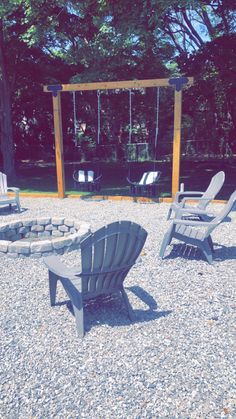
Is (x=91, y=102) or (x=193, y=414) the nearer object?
(x=193, y=414)

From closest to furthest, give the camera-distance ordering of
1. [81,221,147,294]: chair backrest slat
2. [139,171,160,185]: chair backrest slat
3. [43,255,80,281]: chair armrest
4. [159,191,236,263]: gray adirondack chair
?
[81,221,147,294]: chair backrest slat, [43,255,80,281]: chair armrest, [159,191,236,263]: gray adirondack chair, [139,171,160,185]: chair backrest slat

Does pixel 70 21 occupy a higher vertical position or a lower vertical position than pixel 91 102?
higher

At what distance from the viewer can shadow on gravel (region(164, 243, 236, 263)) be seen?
434 centimetres

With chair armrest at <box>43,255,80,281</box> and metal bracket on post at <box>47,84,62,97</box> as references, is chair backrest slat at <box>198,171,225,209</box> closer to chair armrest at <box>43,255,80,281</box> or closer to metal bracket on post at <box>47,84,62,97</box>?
chair armrest at <box>43,255,80,281</box>

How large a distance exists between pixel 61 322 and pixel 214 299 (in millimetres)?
1436

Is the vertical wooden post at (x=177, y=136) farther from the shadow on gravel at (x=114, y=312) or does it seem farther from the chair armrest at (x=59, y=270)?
the chair armrest at (x=59, y=270)

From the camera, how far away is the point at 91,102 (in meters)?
15.0

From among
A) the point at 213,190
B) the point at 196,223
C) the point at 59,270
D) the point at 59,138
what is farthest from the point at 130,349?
the point at 59,138

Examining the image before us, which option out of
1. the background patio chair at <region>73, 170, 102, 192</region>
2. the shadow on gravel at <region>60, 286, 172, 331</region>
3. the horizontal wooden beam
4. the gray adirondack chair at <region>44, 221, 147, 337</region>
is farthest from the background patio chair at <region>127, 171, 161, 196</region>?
the gray adirondack chair at <region>44, 221, 147, 337</region>

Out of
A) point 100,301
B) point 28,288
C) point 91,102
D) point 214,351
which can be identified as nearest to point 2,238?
point 28,288

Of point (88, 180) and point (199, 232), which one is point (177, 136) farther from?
Result: point (199, 232)

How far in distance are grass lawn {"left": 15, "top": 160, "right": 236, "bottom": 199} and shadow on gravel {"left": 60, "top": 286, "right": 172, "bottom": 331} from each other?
16.8 ft

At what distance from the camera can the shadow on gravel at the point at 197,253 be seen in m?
4.34

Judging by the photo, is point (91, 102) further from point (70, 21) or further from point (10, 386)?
point (10, 386)
